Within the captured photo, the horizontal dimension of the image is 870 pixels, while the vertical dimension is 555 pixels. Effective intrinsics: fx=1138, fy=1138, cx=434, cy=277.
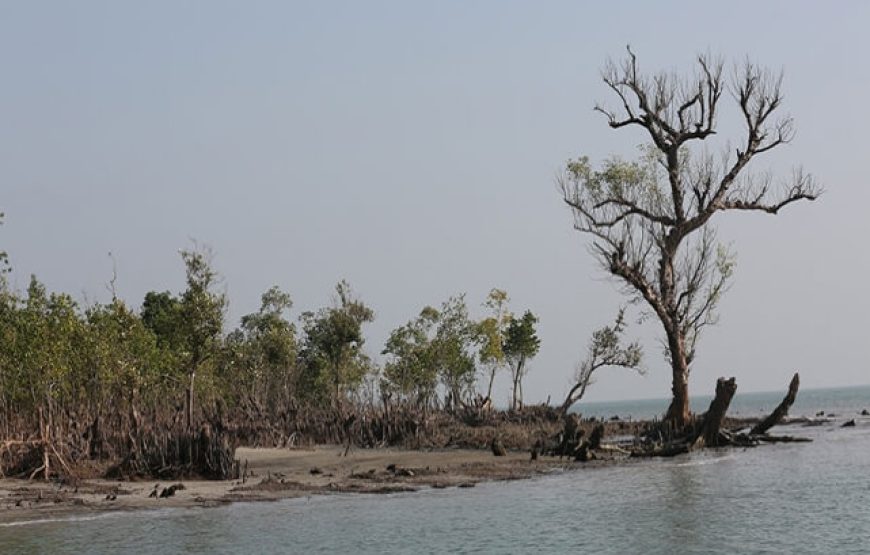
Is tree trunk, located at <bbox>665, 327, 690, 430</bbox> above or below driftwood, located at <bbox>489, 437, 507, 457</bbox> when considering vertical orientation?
above

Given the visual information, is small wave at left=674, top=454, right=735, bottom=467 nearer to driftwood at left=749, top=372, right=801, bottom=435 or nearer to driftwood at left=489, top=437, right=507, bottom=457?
driftwood at left=749, top=372, right=801, bottom=435

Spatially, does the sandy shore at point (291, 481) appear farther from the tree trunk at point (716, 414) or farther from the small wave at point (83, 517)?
the tree trunk at point (716, 414)

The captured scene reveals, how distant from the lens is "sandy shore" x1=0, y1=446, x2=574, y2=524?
2530 cm

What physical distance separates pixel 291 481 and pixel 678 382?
16.0 metres

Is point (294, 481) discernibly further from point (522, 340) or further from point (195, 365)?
point (522, 340)

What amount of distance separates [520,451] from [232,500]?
1641 cm

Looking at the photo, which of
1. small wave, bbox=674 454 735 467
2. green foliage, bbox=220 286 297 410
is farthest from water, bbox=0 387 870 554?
green foliage, bbox=220 286 297 410

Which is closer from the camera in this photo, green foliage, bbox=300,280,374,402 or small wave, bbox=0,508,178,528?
small wave, bbox=0,508,178,528

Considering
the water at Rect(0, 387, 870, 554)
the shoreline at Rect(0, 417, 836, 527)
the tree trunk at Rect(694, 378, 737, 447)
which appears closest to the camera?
the water at Rect(0, 387, 870, 554)

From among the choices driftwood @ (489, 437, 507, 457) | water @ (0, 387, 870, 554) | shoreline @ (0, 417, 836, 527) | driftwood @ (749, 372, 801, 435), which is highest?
driftwood @ (749, 372, 801, 435)

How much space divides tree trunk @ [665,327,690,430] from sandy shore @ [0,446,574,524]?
5677 millimetres

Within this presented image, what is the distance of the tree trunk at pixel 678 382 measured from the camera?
132 ft

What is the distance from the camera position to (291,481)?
30359mm

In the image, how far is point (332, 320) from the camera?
2350 inches
